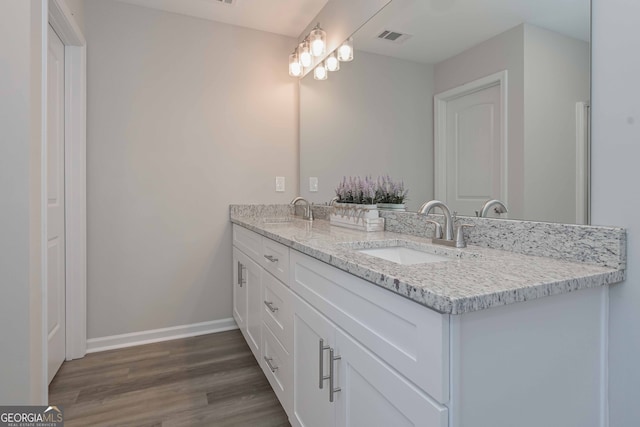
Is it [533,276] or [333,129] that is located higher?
[333,129]

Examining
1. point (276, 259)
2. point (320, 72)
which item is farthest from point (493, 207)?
point (320, 72)

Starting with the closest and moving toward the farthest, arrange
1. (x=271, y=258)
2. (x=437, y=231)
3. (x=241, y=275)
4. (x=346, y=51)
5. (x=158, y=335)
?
1. (x=437, y=231)
2. (x=271, y=258)
3. (x=346, y=51)
4. (x=241, y=275)
5. (x=158, y=335)

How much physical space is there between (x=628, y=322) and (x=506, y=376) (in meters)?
0.41

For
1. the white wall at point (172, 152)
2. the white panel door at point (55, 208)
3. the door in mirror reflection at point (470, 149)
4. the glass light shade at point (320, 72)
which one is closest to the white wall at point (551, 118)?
the door in mirror reflection at point (470, 149)

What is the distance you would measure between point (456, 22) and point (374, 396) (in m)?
1.38

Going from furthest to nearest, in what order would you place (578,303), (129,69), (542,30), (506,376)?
(129,69) → (542,30) → (578,303) → (506,376)

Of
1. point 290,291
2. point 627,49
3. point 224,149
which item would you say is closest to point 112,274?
point 224,149

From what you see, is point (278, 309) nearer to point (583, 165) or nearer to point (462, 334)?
point (462, 334)

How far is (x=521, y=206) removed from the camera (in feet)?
3.59

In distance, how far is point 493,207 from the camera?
1194mm

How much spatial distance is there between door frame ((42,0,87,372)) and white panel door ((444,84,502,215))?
2135mm

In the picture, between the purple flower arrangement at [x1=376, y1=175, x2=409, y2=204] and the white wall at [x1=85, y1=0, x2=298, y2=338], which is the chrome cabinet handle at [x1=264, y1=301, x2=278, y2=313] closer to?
the purple flower arrangement at [x1=376, y1=175, x2=409, y2=204]

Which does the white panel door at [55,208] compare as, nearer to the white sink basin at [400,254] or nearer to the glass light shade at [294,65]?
the glass light shade at [294,65]

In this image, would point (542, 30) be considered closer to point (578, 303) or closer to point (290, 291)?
point (578, 303)
